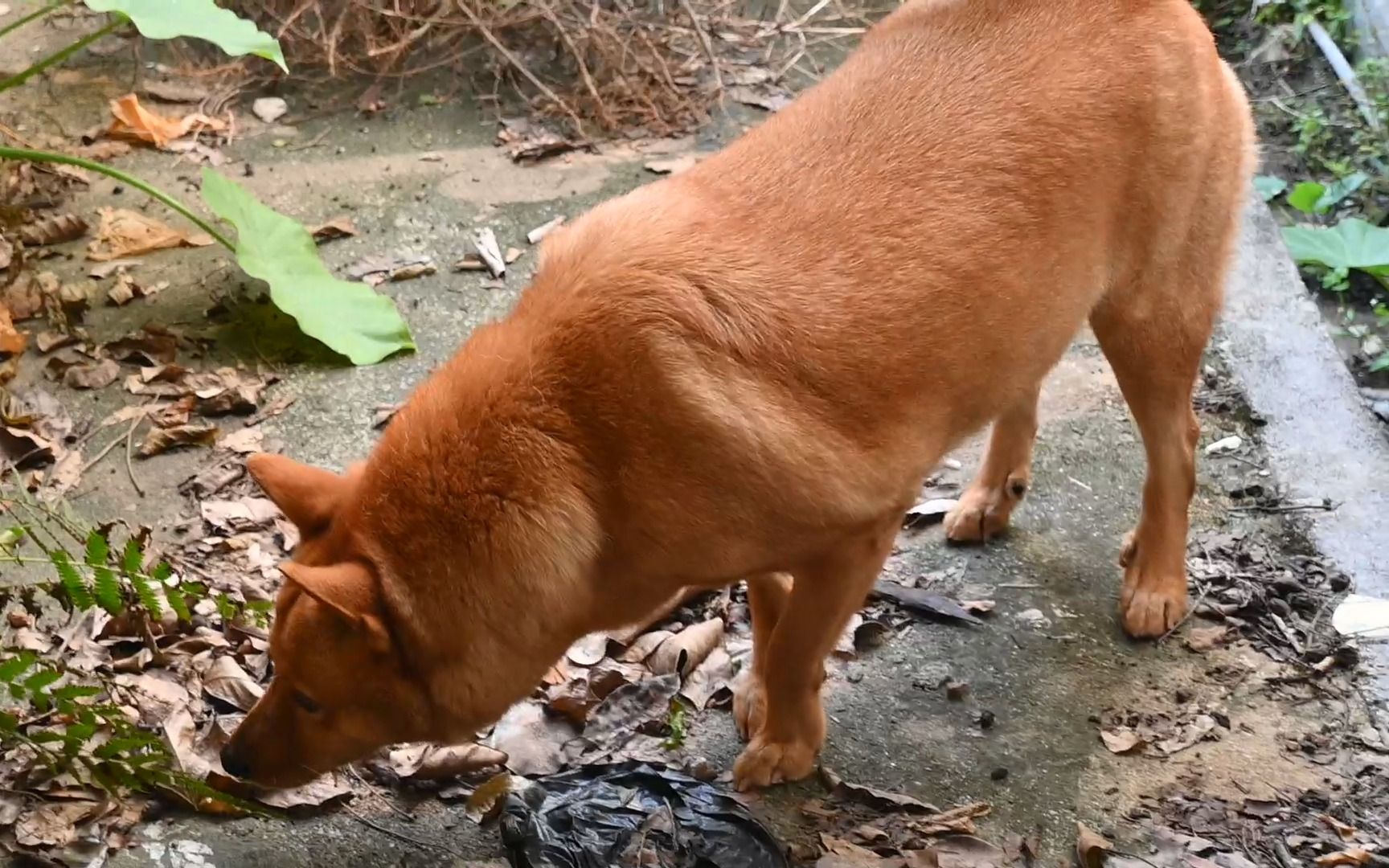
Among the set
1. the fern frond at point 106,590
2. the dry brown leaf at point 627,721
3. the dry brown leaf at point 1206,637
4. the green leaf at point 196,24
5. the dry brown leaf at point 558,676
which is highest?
the green leaf at point 196,24

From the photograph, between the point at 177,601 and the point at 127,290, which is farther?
the point at 127,290

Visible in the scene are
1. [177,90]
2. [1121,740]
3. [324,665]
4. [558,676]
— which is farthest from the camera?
[177,90]

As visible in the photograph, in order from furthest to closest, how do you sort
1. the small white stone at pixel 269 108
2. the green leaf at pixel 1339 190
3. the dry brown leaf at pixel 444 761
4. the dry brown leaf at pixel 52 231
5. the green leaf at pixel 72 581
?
the small white stone at pixel 269 108
the green leaf at pixel 1339 190
the dry brown leaf at pixel 52 231
the dry brown leaf at pixel 444 761
the green leaf at pixel 72 581

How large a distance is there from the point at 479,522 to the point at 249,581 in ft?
5.69

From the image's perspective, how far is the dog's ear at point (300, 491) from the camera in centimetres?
298

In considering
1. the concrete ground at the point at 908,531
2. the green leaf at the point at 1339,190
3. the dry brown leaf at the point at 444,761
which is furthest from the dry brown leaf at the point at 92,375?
the green leaf at the point at 1339,190

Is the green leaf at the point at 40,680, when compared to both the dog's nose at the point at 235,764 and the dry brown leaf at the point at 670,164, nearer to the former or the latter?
the dog's nose at the point at 235,764

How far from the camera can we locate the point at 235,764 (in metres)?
3.13

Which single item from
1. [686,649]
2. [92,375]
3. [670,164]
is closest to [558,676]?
[686,649]

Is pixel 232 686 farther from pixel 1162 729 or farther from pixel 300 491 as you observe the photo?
pixel 1162 729

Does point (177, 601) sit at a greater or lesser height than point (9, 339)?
greater

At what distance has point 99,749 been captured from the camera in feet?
9.96

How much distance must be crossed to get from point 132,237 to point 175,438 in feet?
5.16

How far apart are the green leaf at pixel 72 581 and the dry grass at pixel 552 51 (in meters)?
4.28
